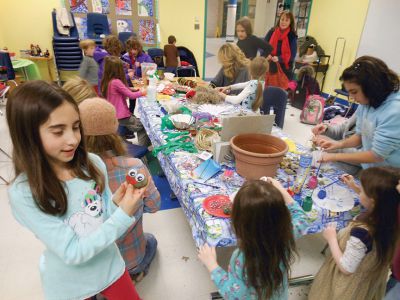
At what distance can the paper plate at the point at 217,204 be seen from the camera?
1220 millimetres

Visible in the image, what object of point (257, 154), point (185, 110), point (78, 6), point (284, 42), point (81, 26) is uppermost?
point (78, 6)

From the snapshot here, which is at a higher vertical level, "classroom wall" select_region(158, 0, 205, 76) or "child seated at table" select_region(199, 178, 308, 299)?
"classroom wall" select_region(158, 0, 205, 76)

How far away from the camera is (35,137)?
82 cm

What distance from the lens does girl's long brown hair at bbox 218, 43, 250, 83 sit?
304cm

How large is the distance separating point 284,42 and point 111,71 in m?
2.80

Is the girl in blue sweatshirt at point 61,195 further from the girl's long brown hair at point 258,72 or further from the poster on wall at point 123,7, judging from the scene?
the poster on wall at point 123,7

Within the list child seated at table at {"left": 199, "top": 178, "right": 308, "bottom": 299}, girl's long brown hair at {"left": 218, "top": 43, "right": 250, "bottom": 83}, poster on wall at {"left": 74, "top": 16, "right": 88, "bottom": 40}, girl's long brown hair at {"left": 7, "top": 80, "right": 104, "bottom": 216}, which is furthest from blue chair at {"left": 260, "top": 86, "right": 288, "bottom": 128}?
poster on wall at {"left": 74, "top": 16, "right": 88, "bottom": 40}

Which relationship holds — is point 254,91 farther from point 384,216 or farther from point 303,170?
point 384,216

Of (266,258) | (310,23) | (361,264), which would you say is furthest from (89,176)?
(310,23)

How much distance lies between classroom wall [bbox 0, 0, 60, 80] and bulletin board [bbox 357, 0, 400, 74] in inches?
227

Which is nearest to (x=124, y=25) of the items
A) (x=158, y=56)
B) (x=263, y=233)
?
(x=158, y=56)

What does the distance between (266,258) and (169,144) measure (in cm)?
108

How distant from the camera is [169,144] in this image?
1.82m

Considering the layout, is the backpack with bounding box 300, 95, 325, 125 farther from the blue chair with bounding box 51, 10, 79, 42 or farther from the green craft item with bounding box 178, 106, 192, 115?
the blue chair with bounding box 51, 10, 79, 42
